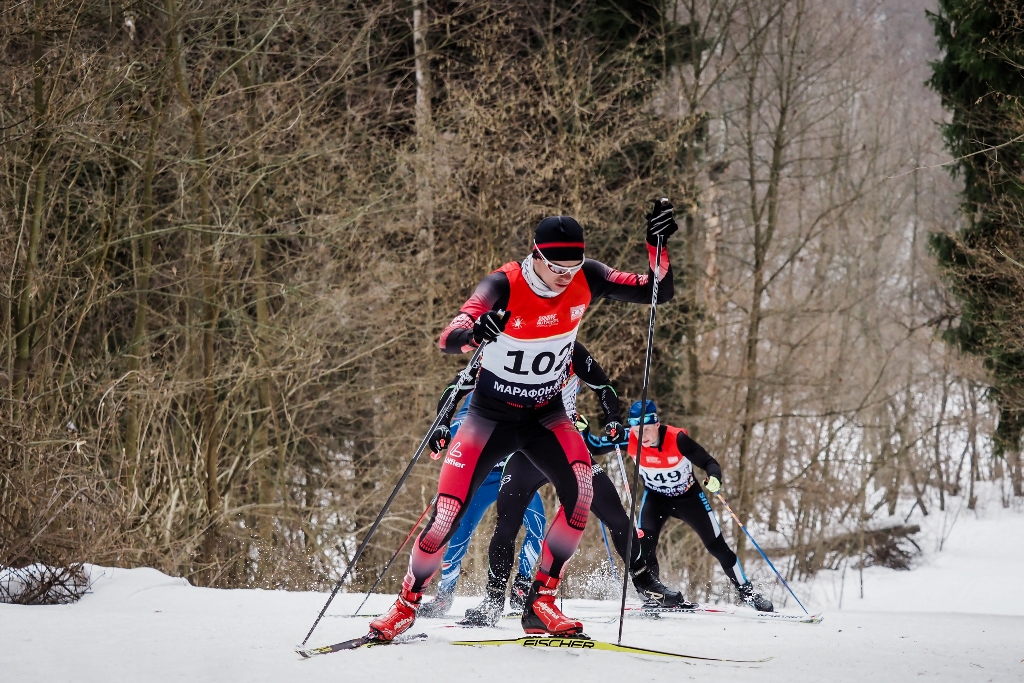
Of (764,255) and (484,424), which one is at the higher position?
(764,255)

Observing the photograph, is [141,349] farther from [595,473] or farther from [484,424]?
[484,424]

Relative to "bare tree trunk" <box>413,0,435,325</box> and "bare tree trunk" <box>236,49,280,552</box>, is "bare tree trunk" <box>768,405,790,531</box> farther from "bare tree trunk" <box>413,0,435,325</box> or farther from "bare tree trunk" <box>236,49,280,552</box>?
"bare tree trunk" <box>236,49,280,552</box>

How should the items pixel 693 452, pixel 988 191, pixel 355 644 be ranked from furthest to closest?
pixel 988 191
pixel 693 452
pixel 355 644

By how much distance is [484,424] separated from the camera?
466 cm

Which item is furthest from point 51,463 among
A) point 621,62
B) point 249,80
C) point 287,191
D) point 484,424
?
point 621,62

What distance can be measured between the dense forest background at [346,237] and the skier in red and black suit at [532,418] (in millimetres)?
2680

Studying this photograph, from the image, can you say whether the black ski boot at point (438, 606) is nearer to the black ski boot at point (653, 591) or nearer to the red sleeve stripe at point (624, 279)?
the black ski boot at point (653, 591)

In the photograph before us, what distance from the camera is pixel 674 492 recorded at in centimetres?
820

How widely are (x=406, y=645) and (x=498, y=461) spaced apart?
0.95m

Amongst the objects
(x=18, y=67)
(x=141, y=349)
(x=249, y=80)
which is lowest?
(x=141, y=349)

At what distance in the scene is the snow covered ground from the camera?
3.81 metres

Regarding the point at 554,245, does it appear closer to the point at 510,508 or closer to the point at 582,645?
the point at 582,645

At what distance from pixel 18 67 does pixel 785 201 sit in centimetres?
1513

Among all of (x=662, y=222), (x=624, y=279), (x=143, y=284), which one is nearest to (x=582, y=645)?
(x=624, y=279)
